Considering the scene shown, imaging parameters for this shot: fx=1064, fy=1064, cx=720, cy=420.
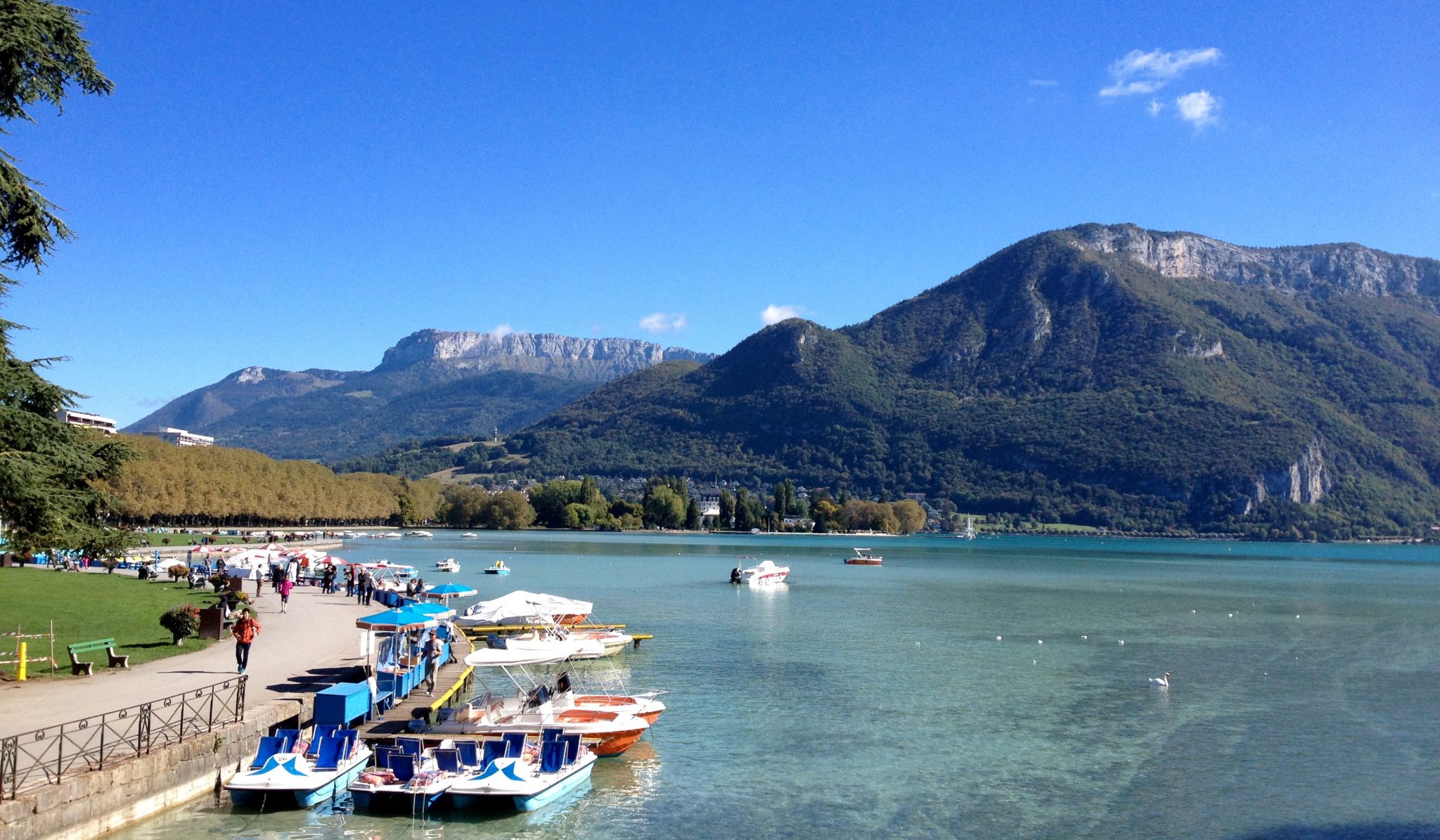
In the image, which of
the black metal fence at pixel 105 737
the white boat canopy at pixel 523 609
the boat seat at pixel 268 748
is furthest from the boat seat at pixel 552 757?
the white boat canopy at pixel 523 609

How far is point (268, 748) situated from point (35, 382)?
831 centimetres

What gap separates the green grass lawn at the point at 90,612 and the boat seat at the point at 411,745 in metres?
8.75

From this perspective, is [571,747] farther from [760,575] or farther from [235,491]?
[235,491]

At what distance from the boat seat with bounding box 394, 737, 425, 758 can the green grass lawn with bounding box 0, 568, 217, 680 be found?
8.75 m

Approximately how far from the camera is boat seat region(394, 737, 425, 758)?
2066 cm

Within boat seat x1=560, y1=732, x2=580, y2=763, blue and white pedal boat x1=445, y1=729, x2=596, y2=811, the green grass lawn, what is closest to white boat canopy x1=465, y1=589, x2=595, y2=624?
the green grass lawn

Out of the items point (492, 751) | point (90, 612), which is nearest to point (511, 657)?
point (492, 751)

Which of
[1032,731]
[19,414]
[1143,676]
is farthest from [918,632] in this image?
[19,414]

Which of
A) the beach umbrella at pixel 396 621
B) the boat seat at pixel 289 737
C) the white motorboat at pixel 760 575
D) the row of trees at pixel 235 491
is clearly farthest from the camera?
the row of trees at pixel 235 491

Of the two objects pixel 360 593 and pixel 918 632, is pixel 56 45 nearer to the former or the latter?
pixel 360 593

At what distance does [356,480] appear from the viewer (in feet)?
606

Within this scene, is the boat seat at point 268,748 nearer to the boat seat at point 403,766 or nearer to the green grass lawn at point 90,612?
the boat seat at point 403,766

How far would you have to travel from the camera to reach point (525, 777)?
20.1 m

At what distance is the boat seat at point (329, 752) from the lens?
20.2 meters
